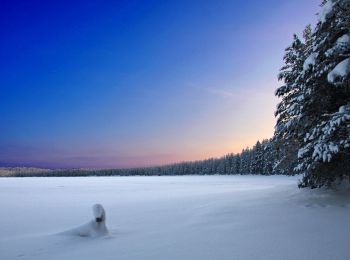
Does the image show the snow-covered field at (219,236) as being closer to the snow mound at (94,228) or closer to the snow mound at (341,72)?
the snow mound at (94,228)

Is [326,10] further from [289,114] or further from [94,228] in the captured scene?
[94,228]

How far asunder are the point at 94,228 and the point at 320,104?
8695 millimetres

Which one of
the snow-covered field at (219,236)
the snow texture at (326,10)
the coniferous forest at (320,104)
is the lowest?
the snow-covered field at (219,236)

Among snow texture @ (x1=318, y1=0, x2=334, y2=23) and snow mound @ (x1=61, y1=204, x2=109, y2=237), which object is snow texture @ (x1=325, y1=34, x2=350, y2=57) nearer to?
snow texture @ (x1=318, y1=0, x2=334, y2=23)

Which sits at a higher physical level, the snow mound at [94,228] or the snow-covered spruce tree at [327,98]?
the snow-covered spruce tree at [327,98]

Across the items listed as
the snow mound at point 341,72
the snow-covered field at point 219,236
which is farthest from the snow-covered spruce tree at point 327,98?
the snow-covered field at point 219,236

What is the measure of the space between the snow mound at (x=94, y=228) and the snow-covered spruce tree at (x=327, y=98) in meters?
6.59

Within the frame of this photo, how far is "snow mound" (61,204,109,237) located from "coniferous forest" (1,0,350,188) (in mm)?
6561

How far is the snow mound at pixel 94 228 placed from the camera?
9.30 m

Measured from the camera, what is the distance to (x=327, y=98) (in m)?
11.3

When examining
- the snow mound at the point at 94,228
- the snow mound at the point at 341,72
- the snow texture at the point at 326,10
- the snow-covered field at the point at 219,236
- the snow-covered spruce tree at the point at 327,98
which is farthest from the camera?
the snow mound at the point at 94,228

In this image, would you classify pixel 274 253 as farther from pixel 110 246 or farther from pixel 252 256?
pixel 110 246

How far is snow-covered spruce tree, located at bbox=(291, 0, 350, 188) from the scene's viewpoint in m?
9.10

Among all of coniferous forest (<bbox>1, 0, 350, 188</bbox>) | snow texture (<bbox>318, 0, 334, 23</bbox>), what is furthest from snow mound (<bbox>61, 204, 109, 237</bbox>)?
snow texture (<bbox>318, 0, 334, 23</bbox>)
